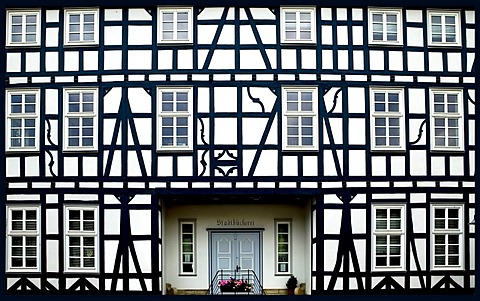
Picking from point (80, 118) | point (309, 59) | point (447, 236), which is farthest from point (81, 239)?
point (447, 236)

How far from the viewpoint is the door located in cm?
2247

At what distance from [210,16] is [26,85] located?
17.4ft

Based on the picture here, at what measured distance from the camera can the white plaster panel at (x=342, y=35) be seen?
21438 millimetres

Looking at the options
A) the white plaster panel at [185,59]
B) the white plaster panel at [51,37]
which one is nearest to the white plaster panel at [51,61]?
the white plaster panel at [51,37]

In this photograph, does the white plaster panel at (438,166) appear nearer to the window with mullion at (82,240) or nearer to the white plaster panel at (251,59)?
the white plaster panel at (251,59)

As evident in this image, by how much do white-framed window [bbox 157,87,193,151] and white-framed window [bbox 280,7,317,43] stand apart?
10.0ft

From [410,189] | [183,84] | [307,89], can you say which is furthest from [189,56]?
[410,189]

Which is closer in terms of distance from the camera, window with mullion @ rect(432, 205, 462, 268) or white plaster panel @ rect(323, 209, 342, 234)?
white plaster panel @ rect(323, 209, 342, 234)

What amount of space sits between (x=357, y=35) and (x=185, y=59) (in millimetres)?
4685

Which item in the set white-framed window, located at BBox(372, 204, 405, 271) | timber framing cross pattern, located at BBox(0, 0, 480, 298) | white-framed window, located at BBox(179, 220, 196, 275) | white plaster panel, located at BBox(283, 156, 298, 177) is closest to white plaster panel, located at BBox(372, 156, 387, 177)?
timber framing cross pattern, located at BBox(0, 0, 480, 298)

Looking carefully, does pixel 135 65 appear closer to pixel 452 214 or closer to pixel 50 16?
pixel 50 16

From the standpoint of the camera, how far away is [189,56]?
838 inches

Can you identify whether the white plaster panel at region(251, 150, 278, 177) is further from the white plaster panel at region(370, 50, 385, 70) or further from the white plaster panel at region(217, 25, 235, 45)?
the white plaster panel at region(370, 50, 385, 70)

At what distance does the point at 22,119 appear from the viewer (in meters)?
21.5
